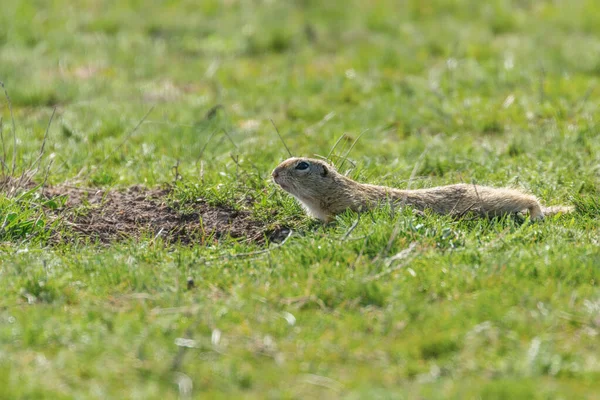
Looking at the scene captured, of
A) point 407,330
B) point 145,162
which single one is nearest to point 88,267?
point 407,330

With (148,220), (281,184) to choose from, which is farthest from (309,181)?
(148,220)

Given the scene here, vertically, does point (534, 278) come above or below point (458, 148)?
above

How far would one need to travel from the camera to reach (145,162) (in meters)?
7.82

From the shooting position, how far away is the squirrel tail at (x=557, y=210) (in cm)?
645

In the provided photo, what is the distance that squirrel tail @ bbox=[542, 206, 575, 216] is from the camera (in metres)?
6.45

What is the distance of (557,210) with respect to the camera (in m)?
6.49

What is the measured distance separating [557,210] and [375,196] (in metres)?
1.26

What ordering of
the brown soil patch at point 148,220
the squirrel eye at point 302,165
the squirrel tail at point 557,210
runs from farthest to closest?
the squirrel eye at point 302,165 → the squirrel tail at point 557,210 → the brown soil patch at point 148,220

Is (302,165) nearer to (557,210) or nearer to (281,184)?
(281,184)

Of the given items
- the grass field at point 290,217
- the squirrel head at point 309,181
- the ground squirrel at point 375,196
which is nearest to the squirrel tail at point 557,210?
the ground squirrel at point 375,196

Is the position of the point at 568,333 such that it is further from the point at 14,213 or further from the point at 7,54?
the point at 7,54

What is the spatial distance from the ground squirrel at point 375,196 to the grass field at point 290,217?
159 mm

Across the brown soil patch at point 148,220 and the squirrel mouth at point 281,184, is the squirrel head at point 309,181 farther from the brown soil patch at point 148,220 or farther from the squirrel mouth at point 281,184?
the brown soil patch at point 148,220

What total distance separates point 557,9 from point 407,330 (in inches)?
375
